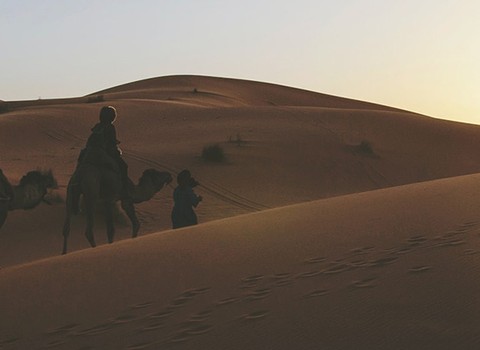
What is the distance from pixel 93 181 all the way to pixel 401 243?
278 inches

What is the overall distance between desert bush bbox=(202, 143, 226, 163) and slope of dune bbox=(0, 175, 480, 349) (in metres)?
19.0

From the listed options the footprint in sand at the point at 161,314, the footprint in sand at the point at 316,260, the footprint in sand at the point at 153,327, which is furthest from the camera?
the footprint in sand at the point at 316,260

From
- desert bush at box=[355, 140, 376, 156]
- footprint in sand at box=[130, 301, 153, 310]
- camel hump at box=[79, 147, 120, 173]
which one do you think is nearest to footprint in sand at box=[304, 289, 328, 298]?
footprint in sand at box=[130, 301, 153, 310]

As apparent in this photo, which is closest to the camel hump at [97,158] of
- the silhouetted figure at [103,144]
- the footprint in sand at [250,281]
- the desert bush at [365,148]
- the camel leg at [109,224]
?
the silhouetted figure at [103,144]

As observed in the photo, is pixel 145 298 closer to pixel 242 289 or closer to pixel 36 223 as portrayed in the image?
pixel 242 289

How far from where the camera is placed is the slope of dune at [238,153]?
2175cm

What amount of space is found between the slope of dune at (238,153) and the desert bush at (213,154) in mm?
331

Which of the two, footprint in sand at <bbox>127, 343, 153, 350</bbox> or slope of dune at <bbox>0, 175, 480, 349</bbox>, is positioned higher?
slope of dune at <bbox>0, 175, 480, 349</bbox>

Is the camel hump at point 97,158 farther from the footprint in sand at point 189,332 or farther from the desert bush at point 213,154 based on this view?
the desert bush at point 213,154

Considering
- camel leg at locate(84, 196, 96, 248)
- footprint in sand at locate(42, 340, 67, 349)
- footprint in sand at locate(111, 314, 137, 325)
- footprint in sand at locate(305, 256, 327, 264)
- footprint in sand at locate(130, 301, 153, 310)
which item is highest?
camel leg at locate(84, 196, 96, 248)

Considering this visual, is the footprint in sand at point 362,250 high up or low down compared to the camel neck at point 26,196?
down

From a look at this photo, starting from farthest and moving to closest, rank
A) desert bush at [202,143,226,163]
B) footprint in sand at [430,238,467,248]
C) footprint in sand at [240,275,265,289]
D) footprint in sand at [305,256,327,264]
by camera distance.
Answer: desert bush at [202,143,226,163], footprint in sand at [305,256,327,264], footprint in sand at [430,238,467,248], footprint in sand at [240,275,265,289]

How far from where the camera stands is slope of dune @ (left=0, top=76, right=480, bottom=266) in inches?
856

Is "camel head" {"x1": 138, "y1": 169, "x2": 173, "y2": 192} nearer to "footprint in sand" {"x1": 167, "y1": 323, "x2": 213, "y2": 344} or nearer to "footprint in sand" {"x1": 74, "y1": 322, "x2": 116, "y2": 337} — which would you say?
"footprint in sand" {"x1": 74, "y1": 322, "x2": 116, "y2": 337}
